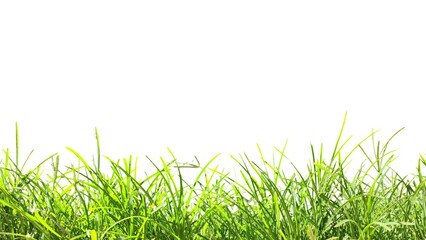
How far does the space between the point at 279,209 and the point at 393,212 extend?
410 millimetres

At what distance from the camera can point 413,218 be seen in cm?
177

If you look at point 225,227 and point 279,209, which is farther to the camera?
point 225,227

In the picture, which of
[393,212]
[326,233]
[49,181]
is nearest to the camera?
[326,233]

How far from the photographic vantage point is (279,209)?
1697mm

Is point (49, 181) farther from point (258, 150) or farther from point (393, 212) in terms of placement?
point (393, 212)

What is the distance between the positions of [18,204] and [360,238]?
98 centimetres

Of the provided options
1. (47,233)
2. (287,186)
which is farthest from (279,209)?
(47,233)

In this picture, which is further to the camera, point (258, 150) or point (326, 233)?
point (258, 150)

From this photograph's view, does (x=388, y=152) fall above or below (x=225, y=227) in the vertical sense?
above

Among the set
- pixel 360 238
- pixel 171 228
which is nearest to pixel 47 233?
pixel 171 228

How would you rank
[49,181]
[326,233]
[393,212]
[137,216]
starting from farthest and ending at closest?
[49,181]
[393,212]
[326,233]
[137,216]

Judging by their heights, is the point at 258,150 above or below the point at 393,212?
above

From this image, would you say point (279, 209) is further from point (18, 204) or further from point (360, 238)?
point (18, 204)

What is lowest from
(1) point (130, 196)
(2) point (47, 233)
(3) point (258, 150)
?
(2) point (47, 233)
